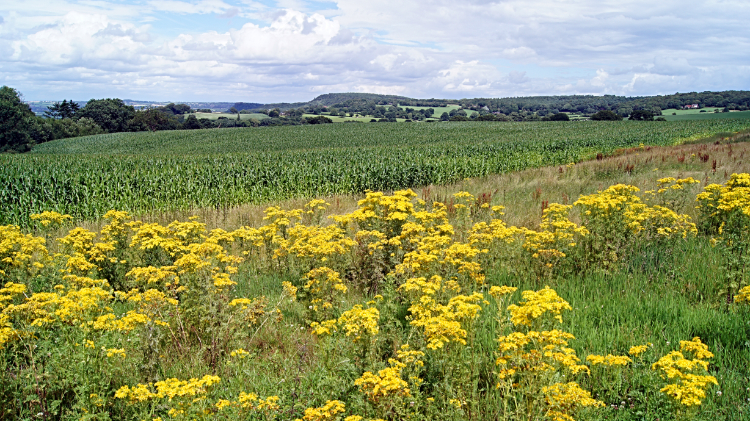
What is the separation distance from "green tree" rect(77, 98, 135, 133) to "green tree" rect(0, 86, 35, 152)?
27.4 m

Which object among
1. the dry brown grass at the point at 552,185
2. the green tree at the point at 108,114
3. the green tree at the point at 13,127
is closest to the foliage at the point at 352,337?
the dry brown grass at the point at 552,185

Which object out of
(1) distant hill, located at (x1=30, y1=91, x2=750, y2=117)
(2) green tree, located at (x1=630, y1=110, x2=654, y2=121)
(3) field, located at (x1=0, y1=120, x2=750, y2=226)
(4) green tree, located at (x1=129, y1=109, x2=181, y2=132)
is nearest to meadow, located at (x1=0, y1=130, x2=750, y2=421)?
(3) field, located at (x1=0, y1=120, x2=750, y2=226)

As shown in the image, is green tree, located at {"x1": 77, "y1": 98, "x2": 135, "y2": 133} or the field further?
green tree, located at {"x1": 77, "y1": 98, "x2": 135, "y2": 133}

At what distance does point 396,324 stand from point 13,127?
9555cm

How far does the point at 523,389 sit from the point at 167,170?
21.2 m

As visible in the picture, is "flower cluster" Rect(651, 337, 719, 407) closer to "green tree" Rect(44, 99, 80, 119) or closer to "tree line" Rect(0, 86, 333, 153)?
"tree line" Rect(0, 86, 333, 153)

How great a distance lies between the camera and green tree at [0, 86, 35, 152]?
7419cm

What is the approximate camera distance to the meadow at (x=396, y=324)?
3682mm

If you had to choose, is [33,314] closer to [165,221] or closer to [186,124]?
[165,221]

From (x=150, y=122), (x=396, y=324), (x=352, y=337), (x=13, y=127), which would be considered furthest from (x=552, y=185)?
(x=150, y=122)

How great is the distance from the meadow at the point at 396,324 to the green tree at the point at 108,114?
11646 cm

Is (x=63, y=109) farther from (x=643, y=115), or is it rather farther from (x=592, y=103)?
(x=592, y=103)

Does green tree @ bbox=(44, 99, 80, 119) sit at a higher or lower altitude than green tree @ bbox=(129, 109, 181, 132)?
higher

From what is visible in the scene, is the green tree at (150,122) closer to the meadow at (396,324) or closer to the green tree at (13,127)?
the green tree at (13,127)
